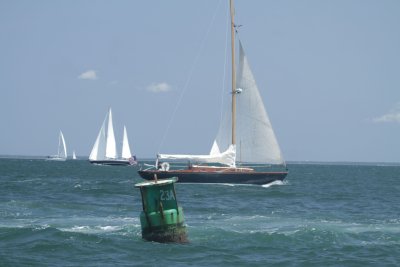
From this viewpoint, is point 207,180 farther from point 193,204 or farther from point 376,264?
point 376,264

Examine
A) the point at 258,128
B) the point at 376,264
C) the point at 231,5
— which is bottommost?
the point at 376,264

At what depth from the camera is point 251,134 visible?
62469 millimetres

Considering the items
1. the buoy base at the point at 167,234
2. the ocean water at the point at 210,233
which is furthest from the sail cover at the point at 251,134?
the buoy base at the point at 167,234

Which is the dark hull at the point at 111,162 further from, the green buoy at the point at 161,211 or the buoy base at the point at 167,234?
the green buoy at the point at 161,211

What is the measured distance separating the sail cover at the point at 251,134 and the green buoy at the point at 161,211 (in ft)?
125

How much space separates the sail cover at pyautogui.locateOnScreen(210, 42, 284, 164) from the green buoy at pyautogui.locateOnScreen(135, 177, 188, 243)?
125 feet

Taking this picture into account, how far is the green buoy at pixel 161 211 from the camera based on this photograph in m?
24.0

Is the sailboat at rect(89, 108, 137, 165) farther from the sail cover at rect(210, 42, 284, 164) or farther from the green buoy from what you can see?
the green buoy

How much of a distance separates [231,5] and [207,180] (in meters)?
18.0

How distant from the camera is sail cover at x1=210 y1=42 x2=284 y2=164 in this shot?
6228 centimetres

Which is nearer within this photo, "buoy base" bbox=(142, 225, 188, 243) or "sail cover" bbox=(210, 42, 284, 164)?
"buoy base" bbox=(142, 225, 188, 243)

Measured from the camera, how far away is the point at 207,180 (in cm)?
5944

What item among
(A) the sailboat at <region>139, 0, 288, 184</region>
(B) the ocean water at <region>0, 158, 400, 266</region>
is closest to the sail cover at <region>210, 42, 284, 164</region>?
(A) the sailboat at <region>139, 0, 288, 184</region>

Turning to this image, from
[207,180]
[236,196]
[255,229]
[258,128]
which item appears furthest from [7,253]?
[258,128]
